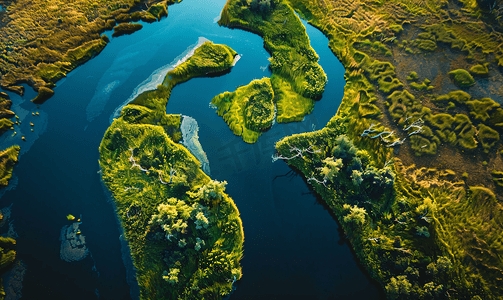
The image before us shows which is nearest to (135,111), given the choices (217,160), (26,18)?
Result: (217,160)

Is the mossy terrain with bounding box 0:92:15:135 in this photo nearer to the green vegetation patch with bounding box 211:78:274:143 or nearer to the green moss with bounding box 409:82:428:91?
the green vegetation patch with bounding box 211:78:274:143

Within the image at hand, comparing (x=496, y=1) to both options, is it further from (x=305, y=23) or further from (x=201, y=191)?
(x=201, y=191)

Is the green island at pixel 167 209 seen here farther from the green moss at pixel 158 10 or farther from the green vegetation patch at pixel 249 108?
the green moss at pixel 158 10

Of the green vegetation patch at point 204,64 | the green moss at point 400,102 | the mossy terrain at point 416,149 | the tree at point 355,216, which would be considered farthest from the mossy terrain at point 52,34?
the tree at point 355,216

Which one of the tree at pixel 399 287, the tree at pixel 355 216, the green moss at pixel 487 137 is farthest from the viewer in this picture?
the green moss at pixel 487 137

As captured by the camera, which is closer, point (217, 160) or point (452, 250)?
point (452, 250)

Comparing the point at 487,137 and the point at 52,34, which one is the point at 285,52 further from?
the point at 52,34
